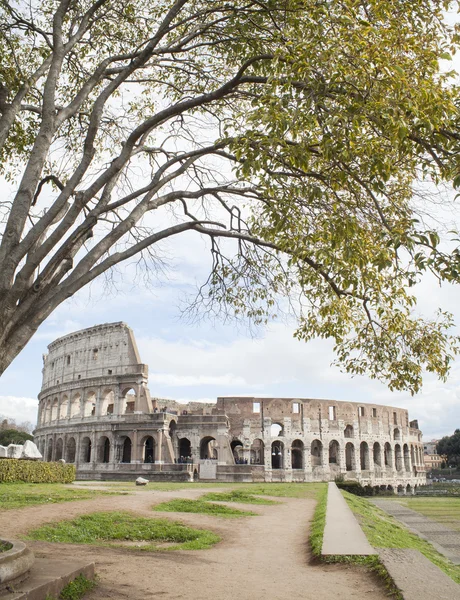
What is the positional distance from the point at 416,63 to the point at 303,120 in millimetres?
1298

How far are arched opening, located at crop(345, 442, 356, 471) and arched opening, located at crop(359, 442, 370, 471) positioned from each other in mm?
879

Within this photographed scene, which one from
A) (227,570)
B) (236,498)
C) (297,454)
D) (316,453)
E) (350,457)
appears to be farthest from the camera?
(316,453)

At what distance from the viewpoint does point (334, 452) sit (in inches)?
1580

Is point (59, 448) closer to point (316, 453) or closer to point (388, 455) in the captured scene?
point (316, 453)

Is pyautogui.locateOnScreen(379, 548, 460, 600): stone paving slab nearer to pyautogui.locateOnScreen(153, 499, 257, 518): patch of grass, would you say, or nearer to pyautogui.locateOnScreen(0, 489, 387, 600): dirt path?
pyautogui.locateOnScreen(0, 489, 387, 600): dirt path

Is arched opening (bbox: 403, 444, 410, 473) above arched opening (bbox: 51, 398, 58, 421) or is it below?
below

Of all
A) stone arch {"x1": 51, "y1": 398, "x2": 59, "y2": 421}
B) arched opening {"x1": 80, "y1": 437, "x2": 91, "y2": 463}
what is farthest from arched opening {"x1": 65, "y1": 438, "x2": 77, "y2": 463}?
stone arch {"x1": 51, "y1": 398, "x2": 59, "y2": 421}

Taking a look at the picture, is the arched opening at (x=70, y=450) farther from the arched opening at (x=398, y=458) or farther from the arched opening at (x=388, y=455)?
the arched opening at (x=398, y=458)

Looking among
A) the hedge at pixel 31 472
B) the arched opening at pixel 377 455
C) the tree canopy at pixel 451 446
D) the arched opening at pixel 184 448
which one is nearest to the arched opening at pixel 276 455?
the arched opening at pixel 184 448

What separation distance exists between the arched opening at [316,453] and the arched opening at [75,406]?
16.9 m

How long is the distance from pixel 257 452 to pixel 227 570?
3473 centimetres

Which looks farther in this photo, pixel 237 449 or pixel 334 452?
pixel 334 452

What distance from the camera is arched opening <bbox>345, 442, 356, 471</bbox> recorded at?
38.5 metres

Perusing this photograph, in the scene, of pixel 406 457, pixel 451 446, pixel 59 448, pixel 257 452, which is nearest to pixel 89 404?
pixel 59 448
